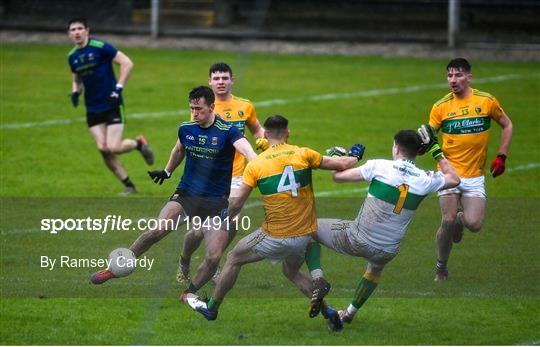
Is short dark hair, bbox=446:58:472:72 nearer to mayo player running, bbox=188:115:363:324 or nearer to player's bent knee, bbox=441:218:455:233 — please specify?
player's bent knee, bbox=441:218:455:233

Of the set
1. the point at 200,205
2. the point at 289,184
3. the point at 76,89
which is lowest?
the point at 76,89

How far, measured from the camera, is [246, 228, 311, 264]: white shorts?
40.1 feet

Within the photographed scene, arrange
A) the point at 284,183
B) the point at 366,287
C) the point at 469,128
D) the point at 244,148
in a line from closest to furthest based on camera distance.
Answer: the point at 284,183 < the point at 366,287 < the point at 244,148 < the point at 469,128

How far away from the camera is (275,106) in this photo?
85.7 feet

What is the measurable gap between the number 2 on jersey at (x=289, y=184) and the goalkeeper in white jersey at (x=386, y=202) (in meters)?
0.44

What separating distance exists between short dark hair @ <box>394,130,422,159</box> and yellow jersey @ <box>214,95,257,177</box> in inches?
118

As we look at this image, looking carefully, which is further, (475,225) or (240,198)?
(475,225)

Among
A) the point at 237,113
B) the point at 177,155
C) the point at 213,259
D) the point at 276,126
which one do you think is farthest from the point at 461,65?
the point at 213,259

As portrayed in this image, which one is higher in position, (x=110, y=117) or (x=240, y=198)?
(x=240, y=198)

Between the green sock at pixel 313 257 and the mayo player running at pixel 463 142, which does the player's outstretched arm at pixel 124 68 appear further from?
the green sock at pixel 313 257

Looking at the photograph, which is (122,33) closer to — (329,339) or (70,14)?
(70,14)

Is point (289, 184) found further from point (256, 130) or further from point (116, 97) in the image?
point (116, 97)

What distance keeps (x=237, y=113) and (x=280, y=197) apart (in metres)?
2.90

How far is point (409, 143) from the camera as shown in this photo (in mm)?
12227
